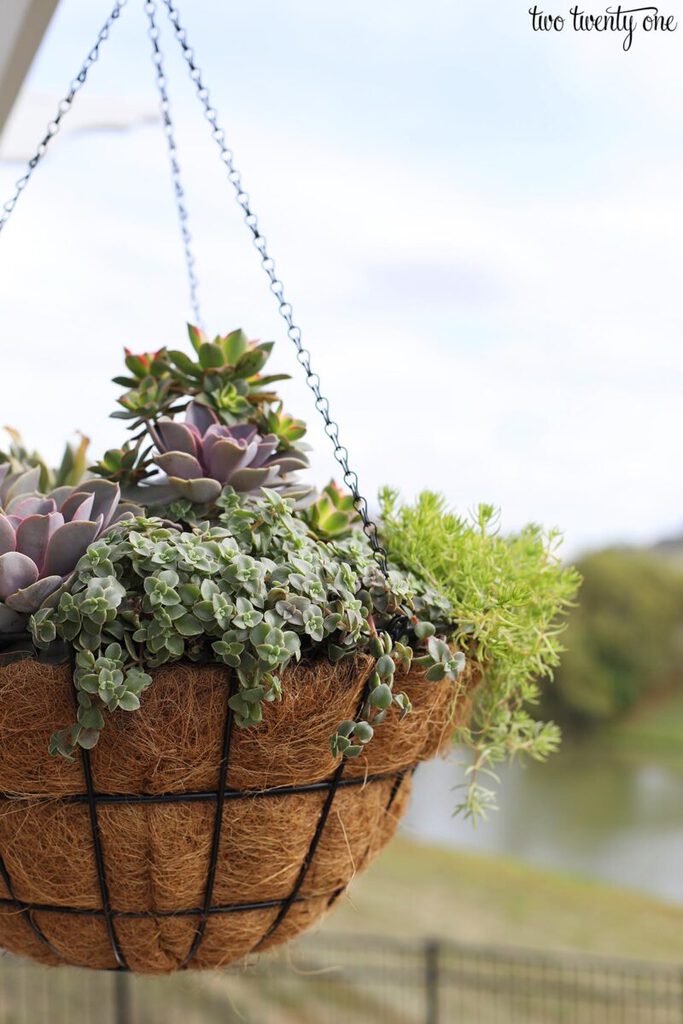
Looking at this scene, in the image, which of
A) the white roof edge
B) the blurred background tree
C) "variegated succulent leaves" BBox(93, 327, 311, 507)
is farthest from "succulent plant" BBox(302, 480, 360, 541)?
the blurred background tree

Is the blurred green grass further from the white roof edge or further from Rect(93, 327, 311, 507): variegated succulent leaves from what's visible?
the white roof edge

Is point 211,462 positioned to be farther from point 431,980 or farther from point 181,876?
point 431,980

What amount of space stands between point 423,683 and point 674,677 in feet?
30.2

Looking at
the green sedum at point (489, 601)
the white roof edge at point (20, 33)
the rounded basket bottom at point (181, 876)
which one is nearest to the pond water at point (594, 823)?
the green sedum at point (489, 601)

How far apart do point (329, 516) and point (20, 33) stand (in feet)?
1.77

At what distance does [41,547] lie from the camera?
70 cm

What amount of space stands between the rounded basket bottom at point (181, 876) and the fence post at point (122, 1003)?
404cm

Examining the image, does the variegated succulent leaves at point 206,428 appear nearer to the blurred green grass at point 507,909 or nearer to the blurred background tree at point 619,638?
the blurred green grass at point 507,909

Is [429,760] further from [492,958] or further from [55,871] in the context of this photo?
[492,958]

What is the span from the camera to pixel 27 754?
68cm

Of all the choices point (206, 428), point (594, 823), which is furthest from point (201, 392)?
point (594, 823)

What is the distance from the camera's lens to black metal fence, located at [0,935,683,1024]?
4.04 metres

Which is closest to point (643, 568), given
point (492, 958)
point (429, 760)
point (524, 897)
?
point (524, 897)

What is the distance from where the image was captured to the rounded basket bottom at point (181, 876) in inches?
27.8
